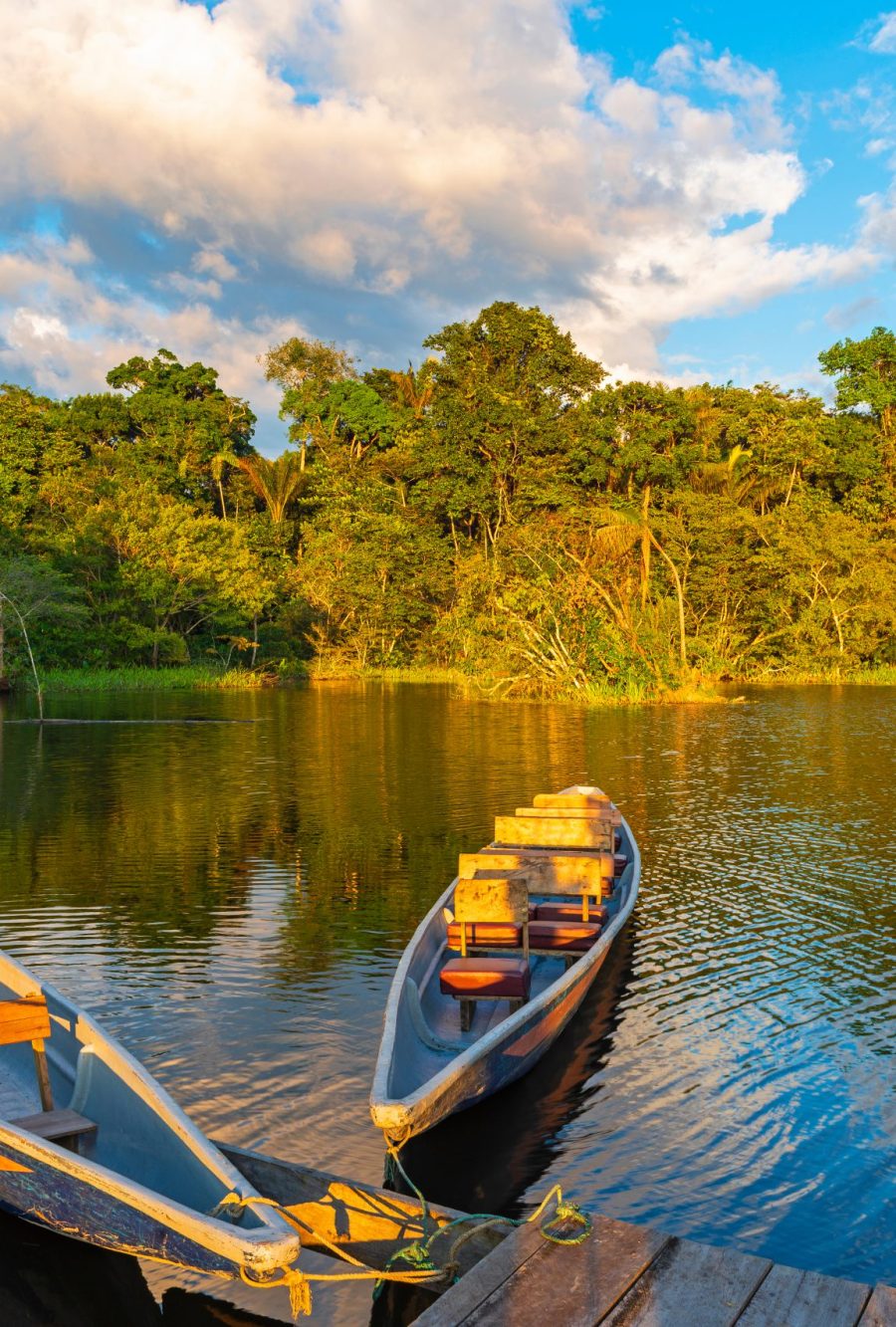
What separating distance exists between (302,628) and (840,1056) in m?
49.7

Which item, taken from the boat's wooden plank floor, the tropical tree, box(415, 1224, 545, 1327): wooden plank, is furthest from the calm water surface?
the tropical tree

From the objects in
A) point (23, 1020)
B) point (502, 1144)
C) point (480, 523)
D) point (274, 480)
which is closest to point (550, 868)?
point (502, 1144)

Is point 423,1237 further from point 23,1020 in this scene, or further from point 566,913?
point 566,913

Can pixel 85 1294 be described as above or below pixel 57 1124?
below

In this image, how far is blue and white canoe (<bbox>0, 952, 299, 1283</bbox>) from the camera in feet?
12.9

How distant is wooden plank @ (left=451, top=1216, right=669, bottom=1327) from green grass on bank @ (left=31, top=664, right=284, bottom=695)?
42.4m

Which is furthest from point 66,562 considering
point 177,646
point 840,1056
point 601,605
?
point 840,1056

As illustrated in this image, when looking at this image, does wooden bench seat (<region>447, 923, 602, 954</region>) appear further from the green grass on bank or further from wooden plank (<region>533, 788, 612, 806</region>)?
the green grass on bank

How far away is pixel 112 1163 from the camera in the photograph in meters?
5.31

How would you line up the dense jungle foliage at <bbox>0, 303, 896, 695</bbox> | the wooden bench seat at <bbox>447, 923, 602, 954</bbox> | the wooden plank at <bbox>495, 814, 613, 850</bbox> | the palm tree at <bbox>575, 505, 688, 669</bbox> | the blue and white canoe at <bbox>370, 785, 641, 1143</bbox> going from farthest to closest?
the dense jungle foliage at <bbox>0, 303, 896, 695</bbox> → the palm tree at <bbox>575, 505, 688, 669</bbox> → the wooden plank at <bbox>495, 814, 613, 850</bbox> → the wooden bench seat at <bbox>447, 923, 602, 954</bbox> → the blue and white canoe at <bbox>370, 785, 641, 1143</bbox>

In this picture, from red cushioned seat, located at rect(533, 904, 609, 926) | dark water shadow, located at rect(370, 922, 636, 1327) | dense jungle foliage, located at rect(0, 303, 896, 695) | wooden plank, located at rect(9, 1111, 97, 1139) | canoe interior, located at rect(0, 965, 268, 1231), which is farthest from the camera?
dense jungle foliage, located at rect(0, 303, 896, 695)

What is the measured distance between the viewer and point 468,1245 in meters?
4.38

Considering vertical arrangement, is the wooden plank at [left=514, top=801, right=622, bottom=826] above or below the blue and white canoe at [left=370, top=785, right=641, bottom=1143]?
above

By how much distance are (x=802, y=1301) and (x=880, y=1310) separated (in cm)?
26
